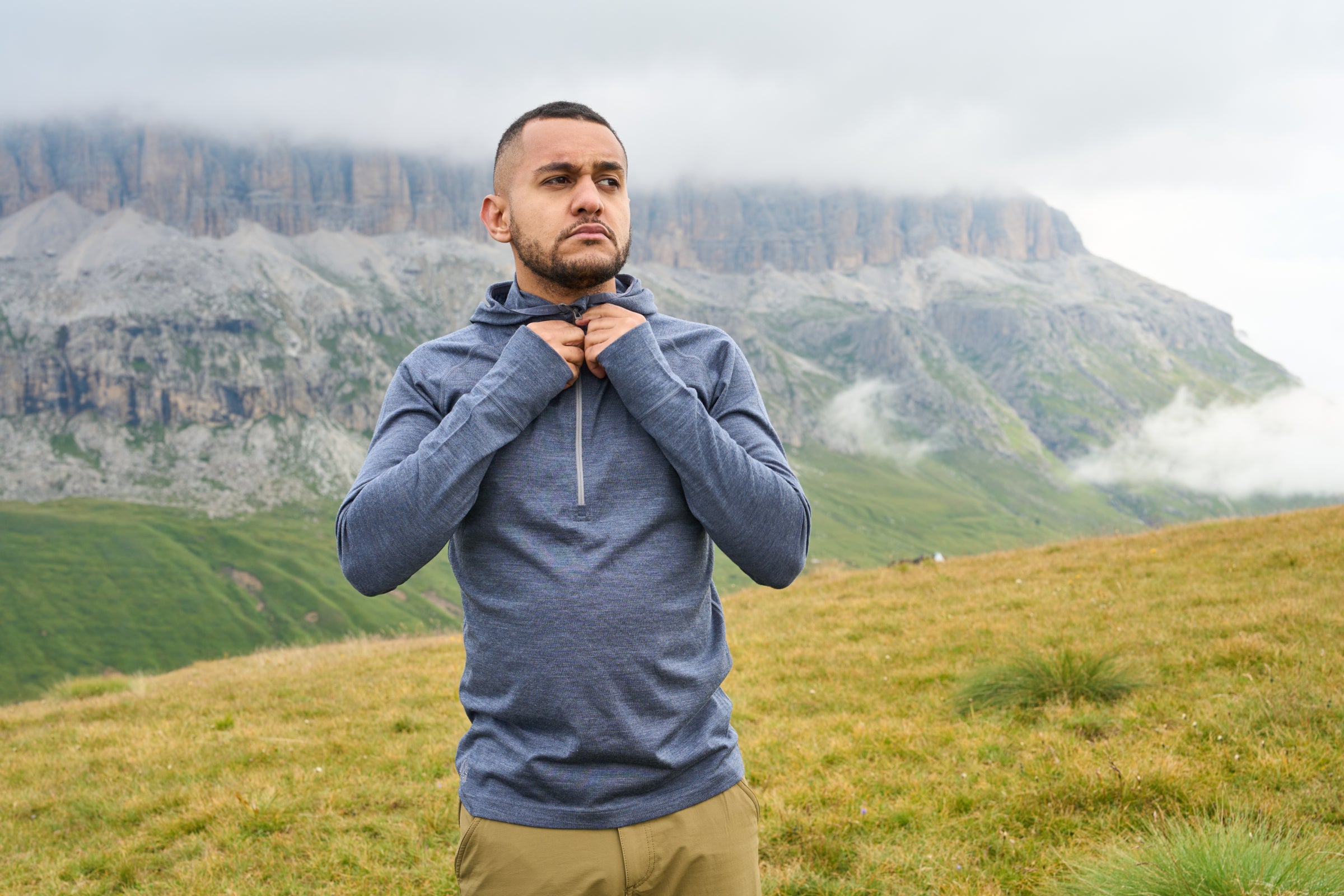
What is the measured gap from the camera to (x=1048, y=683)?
8859 millimetres

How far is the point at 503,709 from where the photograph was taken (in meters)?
3.29

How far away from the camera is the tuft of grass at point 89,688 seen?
16.3 m

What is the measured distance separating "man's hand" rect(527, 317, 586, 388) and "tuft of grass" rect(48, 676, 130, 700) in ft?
55.6

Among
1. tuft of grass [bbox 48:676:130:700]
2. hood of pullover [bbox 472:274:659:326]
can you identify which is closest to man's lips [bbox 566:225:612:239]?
hood of pullover [bbox 472:274:659:326]

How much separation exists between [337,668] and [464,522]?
13.7 meters

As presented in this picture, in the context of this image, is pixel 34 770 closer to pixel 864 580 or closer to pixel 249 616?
pixel 864 580

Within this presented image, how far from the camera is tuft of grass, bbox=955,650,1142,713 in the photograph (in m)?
8.66

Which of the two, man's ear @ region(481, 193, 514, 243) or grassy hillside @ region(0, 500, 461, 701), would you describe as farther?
grassy hillside @ region(0, 500, 461, 701)

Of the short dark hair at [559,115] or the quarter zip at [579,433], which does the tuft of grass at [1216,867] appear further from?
the short dark hair at [559,115]

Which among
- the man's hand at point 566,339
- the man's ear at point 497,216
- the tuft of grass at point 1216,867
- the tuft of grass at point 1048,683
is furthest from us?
the tuft of grass at point 1048,683

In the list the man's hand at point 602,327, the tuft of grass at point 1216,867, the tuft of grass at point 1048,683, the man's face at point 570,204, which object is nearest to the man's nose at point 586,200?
the man's face at point 570,204

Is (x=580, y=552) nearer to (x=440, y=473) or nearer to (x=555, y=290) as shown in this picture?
(x=440, y=473)

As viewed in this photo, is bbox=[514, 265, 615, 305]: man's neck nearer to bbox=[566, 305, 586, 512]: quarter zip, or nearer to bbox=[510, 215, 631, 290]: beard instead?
bbox=[510, 215, 631, 290]: beard

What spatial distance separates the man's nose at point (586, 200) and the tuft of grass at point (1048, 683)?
751cm
